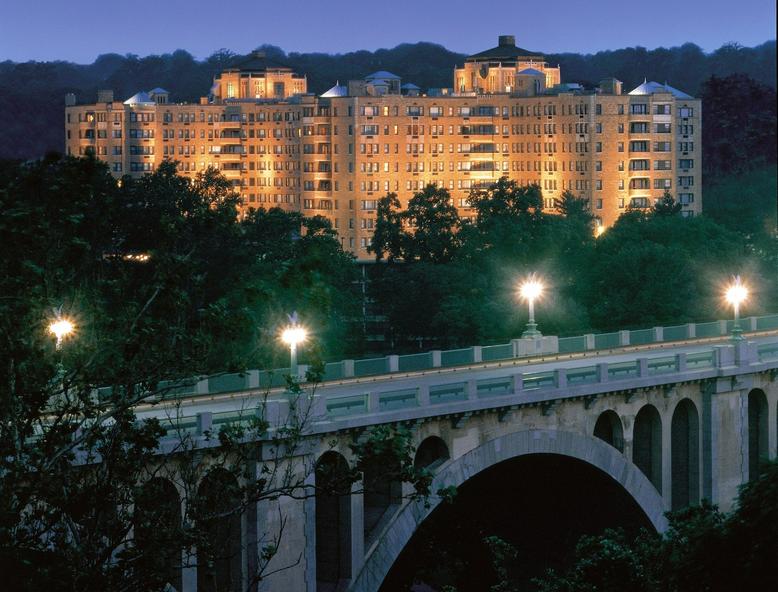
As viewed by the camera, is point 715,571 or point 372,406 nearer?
point 715,571

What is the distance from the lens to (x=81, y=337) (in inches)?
1417

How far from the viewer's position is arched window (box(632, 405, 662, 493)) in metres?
57.9

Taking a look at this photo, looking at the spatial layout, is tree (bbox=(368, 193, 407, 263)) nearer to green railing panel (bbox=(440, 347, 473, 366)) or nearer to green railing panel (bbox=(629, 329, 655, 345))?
green railing panel (bbox=(629, 329, 655, 345))

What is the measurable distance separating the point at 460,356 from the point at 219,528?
64.4 ft

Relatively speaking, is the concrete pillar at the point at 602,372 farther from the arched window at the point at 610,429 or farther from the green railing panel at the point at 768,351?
the green railing panel at the point at 768,351

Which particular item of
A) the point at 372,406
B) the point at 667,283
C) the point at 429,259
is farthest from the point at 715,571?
the point at 429,259

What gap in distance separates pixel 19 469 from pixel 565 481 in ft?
99.5

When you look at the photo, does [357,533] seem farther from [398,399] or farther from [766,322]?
[766,322]

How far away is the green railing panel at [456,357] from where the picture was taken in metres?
60.6

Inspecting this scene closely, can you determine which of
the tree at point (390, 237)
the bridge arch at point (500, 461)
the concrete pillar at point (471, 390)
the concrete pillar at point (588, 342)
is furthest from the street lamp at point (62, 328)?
the tree at point (390, 237)

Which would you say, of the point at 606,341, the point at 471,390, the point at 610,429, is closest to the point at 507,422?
the point at 471,390

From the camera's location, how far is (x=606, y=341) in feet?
224

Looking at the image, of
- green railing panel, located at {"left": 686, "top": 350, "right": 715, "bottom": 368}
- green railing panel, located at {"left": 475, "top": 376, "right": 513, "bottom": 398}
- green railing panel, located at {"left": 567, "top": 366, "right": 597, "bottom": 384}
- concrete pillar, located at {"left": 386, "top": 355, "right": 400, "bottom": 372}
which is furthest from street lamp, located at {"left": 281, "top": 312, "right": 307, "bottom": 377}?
green railing panel, located at {"left": 686, "top": 350, "right": 715, "bottom": 368}

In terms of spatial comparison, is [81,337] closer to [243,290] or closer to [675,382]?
[243,290]
